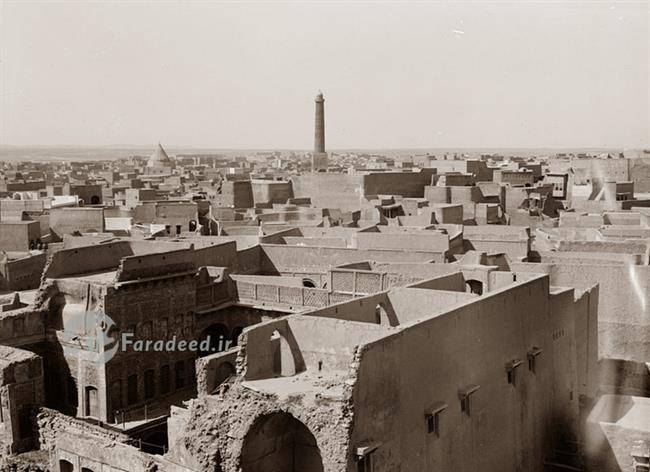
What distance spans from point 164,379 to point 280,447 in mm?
11493

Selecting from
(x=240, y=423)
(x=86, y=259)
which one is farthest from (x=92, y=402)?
(x=240, y=423)

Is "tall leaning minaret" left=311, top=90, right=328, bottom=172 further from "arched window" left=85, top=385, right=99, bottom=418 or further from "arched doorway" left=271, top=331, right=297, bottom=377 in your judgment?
"arched doorway" left=271, top=331, right=297, bottom=377

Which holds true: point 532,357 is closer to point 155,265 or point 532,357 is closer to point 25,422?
point 155,265

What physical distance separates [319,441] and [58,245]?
1104 inches

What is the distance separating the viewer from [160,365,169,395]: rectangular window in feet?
80.0

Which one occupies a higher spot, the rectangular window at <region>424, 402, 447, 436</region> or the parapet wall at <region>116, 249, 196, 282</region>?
the parapet wall at <region>116, 249, 196, 282</region>

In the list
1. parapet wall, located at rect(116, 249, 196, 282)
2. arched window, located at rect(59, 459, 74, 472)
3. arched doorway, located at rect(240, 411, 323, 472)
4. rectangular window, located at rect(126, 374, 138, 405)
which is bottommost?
arched window, located at rect(59, 459, 74, 472)

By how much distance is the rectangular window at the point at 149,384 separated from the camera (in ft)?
78.2

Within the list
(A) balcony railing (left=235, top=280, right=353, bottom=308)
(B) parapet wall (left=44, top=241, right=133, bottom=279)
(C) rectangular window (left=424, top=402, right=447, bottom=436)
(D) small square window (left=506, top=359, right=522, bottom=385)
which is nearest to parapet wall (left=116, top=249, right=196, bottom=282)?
(A) balcony railing (left=235, top=280, right=353, bottom=308)

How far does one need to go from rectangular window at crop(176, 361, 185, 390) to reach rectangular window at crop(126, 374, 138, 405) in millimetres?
1710

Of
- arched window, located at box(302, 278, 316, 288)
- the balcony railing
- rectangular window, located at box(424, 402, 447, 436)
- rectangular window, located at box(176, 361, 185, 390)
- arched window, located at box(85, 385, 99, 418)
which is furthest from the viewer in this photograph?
arched window, located at box(302, 278, 316, 288)

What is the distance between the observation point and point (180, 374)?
25016 mm

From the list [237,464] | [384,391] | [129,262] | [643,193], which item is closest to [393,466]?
[384,391]

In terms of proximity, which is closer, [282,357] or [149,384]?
[282,357]
